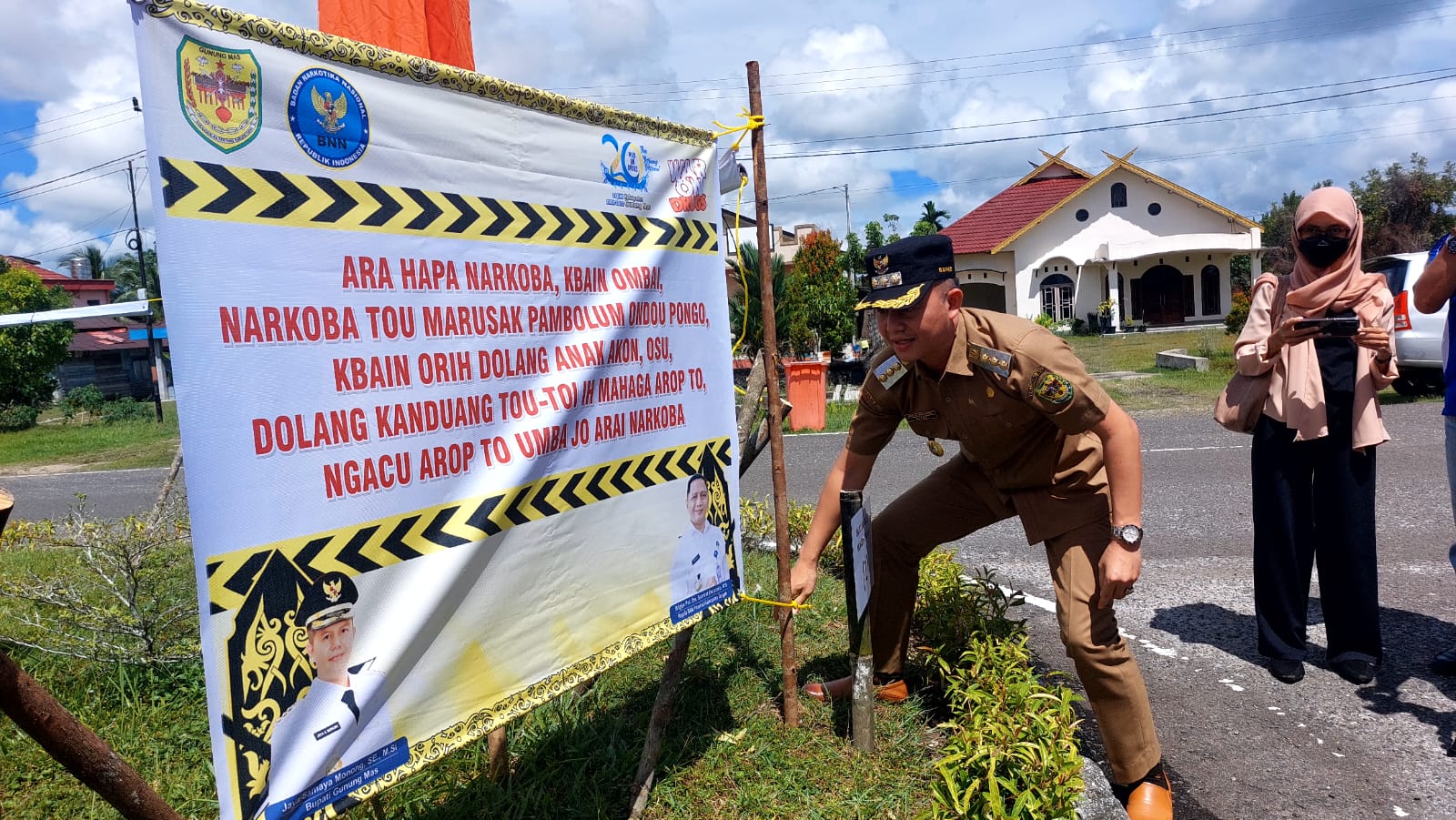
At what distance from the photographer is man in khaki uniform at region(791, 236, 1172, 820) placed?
8.77 feet

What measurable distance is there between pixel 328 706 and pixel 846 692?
2.12 meters

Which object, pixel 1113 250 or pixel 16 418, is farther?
pixel 1113 250

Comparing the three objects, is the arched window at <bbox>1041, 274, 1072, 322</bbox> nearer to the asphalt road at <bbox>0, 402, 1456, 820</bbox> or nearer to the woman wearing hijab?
the asphalt road at <bbox>0, 402, 1456, 820</bbox>

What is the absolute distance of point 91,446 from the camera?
19016 millimetres

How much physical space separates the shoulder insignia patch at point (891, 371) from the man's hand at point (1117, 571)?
868mm

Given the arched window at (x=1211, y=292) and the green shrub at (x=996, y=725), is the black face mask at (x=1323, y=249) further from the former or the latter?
the arched window at (x=1211, y=292)

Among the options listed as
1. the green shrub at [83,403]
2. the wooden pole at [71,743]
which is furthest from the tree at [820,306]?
the green shrub at [83,403]

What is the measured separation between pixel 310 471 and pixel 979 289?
34.9 metres

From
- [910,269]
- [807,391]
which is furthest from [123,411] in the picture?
[910,269]

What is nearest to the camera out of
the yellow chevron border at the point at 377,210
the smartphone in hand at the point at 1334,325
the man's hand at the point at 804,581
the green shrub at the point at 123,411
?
the yellow chevron border at the point at 377,210

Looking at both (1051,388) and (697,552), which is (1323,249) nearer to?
(1051,388)

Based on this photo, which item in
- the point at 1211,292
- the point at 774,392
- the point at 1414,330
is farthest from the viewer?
the point at 1211,292

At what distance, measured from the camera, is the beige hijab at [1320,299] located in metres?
3.47

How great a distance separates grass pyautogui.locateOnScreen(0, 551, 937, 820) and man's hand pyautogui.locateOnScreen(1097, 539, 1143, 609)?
32.8 inches
